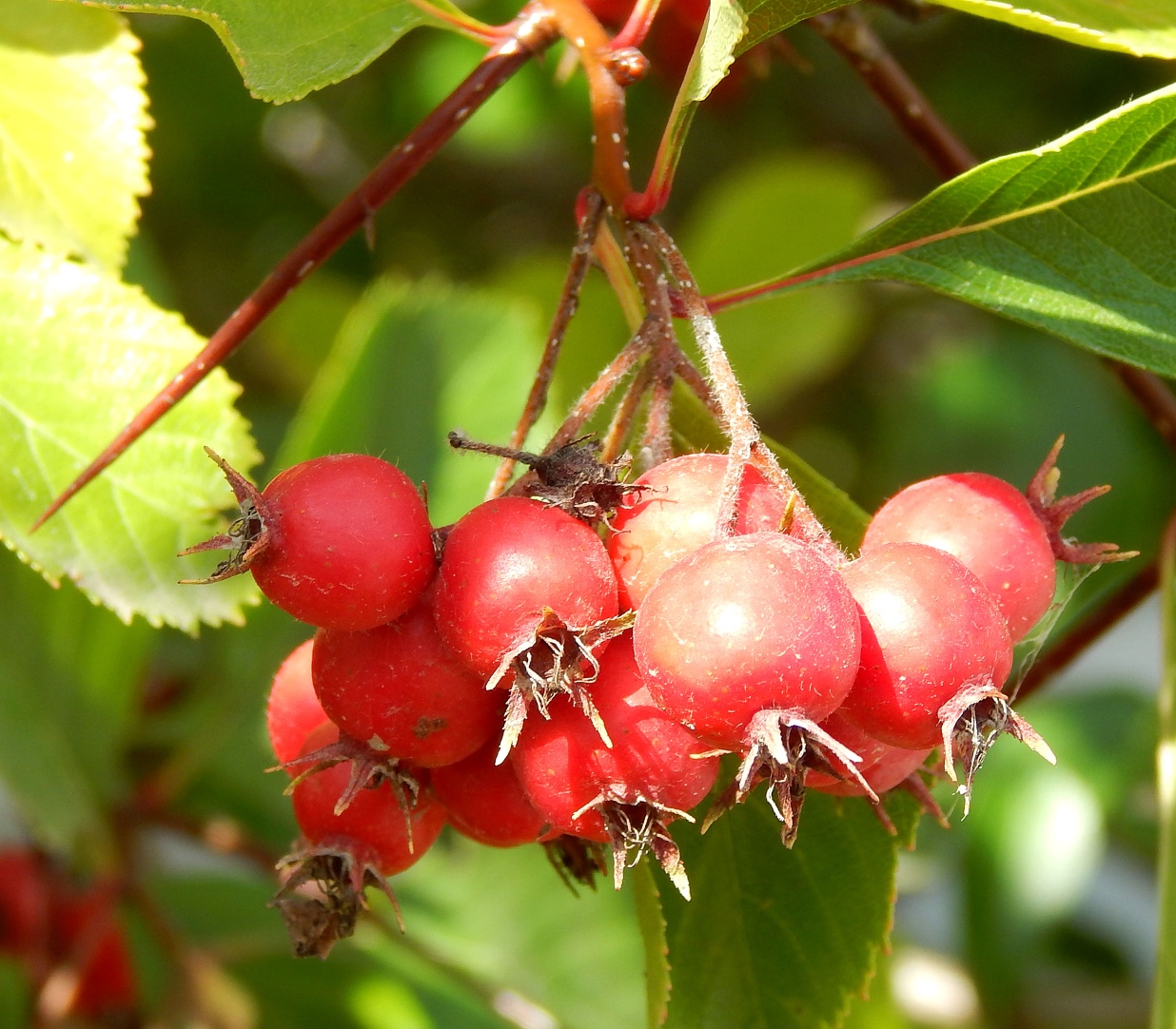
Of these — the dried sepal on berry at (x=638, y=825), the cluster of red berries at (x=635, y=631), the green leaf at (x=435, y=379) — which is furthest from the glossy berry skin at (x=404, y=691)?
the green leaf at (x=435, y=379)

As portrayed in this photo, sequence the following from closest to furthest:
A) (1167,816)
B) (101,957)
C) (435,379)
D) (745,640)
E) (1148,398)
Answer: (745,640), (1167,816), (1148,398), (435,379), (101,957)

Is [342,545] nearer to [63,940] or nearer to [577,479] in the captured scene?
[577,479]

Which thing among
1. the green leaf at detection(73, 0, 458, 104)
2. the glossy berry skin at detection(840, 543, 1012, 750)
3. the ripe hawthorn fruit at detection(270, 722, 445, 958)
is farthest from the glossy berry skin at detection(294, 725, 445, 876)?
the green leaf at detection(73, 0, 458, 104)

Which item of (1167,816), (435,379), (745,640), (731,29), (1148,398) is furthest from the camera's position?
(435,379)

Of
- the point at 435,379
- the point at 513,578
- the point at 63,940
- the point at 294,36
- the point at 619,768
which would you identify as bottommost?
the point at 63,940

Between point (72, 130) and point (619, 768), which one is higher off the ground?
point (72, 130)

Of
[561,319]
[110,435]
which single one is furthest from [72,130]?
[561,319]

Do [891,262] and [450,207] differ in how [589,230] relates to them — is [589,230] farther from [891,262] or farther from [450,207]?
[450,207]
